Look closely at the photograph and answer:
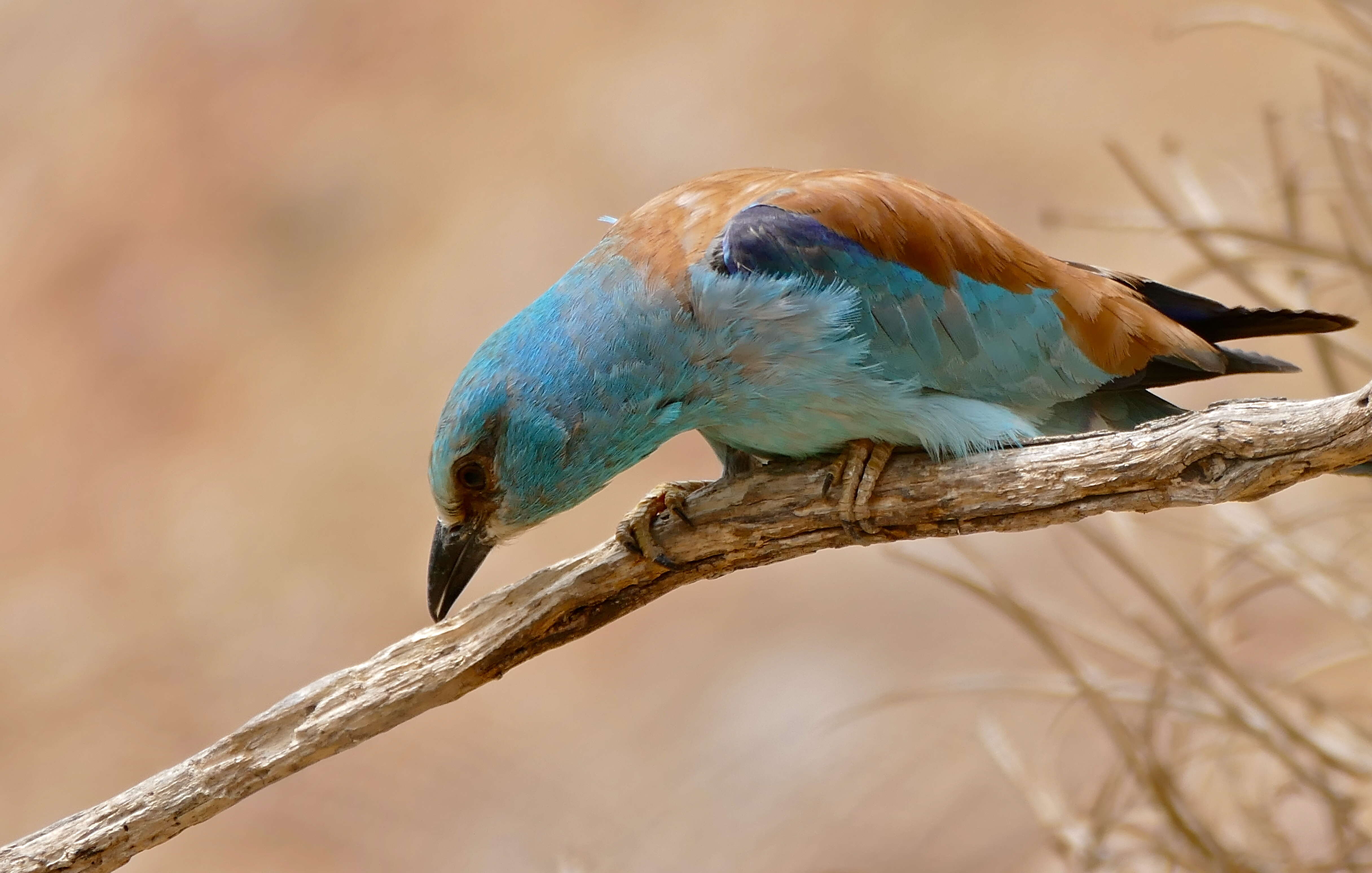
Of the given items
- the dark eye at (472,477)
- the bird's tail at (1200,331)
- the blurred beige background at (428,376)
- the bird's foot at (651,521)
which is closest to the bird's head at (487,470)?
the dark eye at (472,477)

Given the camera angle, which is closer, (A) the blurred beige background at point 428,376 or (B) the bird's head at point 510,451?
(B) the bird's head at point 510,451

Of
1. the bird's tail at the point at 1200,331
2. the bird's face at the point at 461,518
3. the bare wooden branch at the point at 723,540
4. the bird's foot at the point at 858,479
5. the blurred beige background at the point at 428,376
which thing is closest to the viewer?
the bare wooden branch at the point at 723,540

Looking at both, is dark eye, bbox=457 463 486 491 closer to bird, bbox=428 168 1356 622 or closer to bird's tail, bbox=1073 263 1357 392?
bird, bbox=428 168 1356 622

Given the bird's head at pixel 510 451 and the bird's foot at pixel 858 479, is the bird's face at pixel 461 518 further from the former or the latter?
the bird's foot at pixel 858 479

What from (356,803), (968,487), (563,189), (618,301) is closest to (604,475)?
(618,301)

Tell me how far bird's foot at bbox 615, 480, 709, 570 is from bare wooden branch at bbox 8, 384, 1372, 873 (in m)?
0.02

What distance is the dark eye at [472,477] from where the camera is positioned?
2.20 meters

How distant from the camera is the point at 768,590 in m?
5.71

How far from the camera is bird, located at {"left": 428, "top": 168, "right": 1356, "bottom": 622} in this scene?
2172mm

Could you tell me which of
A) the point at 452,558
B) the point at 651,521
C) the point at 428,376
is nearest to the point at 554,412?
the point at 651,521

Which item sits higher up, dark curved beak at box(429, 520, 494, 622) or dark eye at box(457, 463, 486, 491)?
dark eye at box(457, 463, 486, 491)

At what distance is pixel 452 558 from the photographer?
7.54ft

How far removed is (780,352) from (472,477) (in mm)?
610

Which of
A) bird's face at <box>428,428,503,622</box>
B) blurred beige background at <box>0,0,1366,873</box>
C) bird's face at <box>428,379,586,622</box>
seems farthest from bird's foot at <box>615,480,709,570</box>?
blurred beige background at <box>0,0,1366,873</box>
